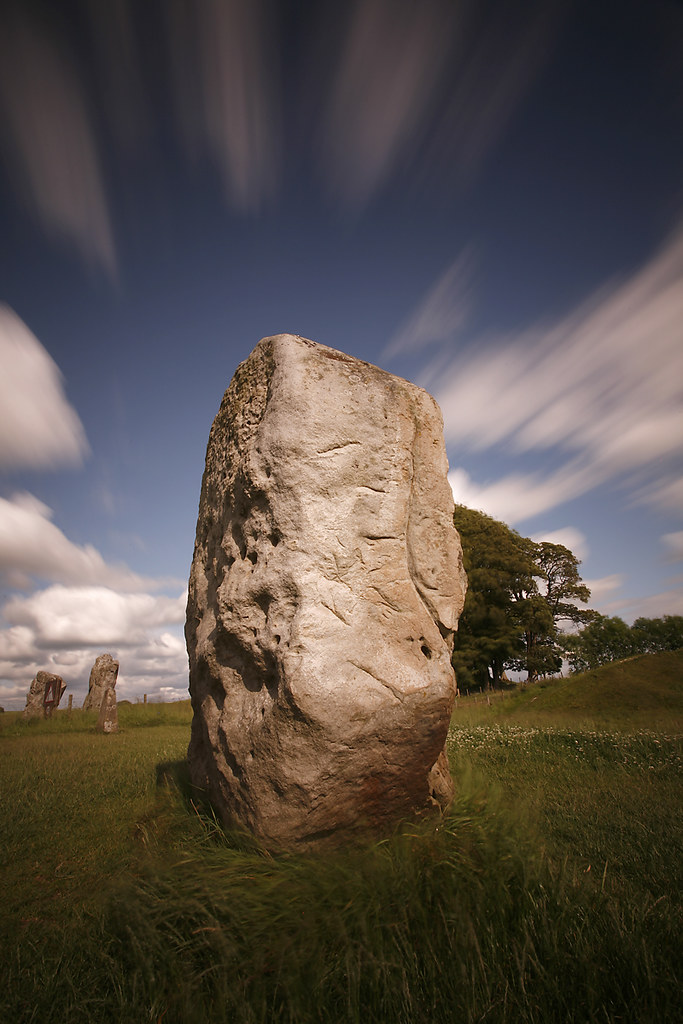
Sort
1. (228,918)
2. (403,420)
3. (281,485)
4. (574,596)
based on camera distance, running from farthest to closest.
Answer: (574,596) → (403,420) → (281,485) → (228,918)

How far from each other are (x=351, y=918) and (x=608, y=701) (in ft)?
43.5

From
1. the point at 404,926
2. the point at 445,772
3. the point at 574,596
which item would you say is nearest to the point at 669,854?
the point at 445,772

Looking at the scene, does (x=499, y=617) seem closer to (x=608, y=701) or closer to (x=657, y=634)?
(x=608, y=701)

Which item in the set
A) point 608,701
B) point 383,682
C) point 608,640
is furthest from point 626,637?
point 383,682

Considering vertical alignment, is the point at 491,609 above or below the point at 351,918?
above

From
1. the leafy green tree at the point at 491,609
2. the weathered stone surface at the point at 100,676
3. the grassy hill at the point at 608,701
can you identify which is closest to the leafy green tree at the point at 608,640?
A: the leafy green tree at the point at 491,609

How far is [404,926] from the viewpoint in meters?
3.02

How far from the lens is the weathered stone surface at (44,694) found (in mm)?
18500

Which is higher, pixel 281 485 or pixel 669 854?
pixel 281 485

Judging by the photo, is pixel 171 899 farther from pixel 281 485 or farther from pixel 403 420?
pixel 403 420

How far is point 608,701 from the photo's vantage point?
1395cm

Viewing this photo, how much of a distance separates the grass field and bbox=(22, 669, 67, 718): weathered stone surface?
15403 mm

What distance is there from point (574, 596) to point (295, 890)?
31899 millimetres

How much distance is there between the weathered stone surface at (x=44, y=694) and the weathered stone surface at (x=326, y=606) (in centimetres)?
1646
